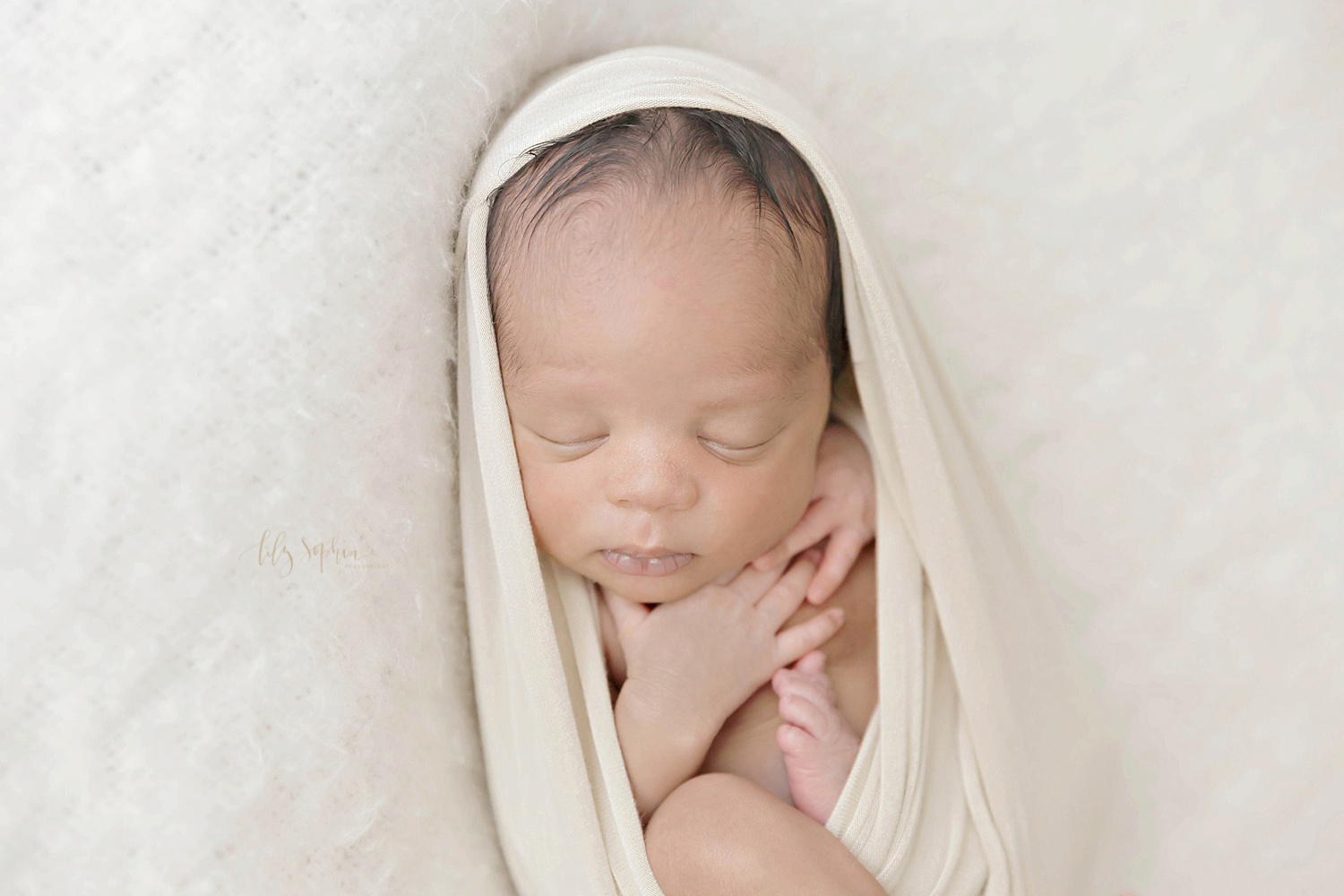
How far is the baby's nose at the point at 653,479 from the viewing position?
42.7 inches

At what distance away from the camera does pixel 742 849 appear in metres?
1.07

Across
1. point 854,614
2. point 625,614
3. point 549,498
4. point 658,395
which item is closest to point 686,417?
point 658,395

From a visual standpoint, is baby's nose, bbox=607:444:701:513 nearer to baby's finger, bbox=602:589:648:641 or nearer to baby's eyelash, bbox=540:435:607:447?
baby's eyelash, bbox=540:435:607:447

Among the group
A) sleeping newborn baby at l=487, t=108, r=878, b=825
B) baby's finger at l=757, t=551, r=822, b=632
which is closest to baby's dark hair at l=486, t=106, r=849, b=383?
sleeping newborn baby at l=487, t=108, r=878, b=825

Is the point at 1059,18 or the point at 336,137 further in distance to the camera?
the point at 1059,18

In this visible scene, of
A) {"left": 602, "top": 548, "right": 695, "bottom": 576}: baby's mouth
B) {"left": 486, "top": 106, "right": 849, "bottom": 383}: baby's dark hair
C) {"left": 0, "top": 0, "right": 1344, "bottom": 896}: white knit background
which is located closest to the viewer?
{"left": 0, "top": 0, "right": 1344, "bottom": 896}: white knit background

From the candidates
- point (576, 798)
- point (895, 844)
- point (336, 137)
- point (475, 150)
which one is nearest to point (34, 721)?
point (576, 798)

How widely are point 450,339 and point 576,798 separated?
1.77ft

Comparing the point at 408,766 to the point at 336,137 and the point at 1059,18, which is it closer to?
the point at 336,137

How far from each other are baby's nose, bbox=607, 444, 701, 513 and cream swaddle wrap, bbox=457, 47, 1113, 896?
12 centimetres

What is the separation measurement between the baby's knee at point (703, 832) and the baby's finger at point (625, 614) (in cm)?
20

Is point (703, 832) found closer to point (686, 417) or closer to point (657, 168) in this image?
point (686, 417)

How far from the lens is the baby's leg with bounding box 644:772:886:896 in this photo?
1.06 metres

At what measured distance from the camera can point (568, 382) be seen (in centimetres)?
108
